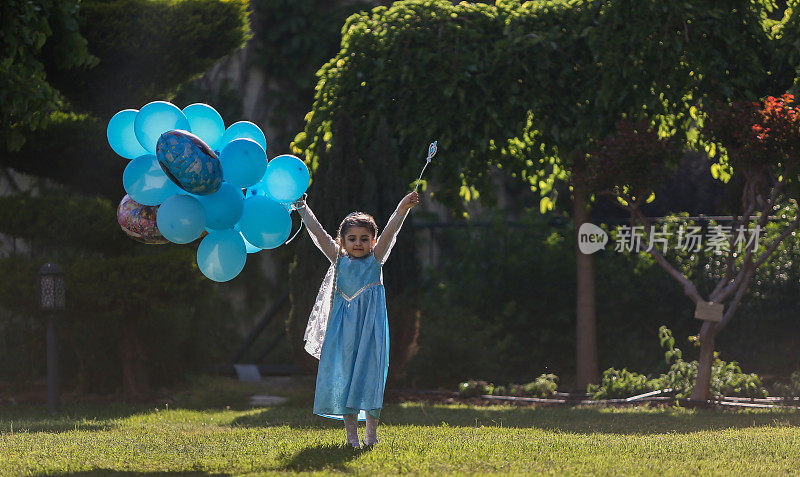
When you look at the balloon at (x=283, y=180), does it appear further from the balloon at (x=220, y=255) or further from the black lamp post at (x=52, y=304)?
the black lamp post at (x=52, y=304)

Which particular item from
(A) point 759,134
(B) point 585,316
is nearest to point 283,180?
(A) point 759,134

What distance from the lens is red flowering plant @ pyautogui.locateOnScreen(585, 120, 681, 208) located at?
27.7 ft

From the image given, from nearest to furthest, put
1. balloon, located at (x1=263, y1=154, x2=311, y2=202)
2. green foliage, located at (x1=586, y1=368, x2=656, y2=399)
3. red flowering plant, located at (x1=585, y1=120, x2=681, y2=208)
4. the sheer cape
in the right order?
1. balloon, located at (x1=263, y1=154, x2=311, y2=202)
2. the sheer cape
3. red flowering plant, located at (x1=585, y1=120, x2=681, y2=208)
4. green foliage, located at (x1=586, y1=368, x2=656, y2=399)

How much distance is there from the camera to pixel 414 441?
6031 mm

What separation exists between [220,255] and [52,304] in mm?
3960

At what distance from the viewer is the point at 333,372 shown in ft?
18.8

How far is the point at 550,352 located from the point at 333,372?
6.19 metres

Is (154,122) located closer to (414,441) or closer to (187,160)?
(187,160)

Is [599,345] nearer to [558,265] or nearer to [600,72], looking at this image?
[558,265]

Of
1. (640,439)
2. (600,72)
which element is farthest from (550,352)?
(640,439)

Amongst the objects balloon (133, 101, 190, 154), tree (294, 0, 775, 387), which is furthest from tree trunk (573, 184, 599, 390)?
balloon (133, 101, 190, 154)

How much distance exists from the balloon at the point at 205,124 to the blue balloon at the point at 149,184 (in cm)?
33

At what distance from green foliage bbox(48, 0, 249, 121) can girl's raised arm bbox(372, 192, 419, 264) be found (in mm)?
A: 4204

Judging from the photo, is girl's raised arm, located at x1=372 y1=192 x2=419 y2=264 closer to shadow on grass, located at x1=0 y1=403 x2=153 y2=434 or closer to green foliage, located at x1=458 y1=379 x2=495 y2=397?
shadow on grass, located at x1=0 y1=403 x2=153 y2=434
